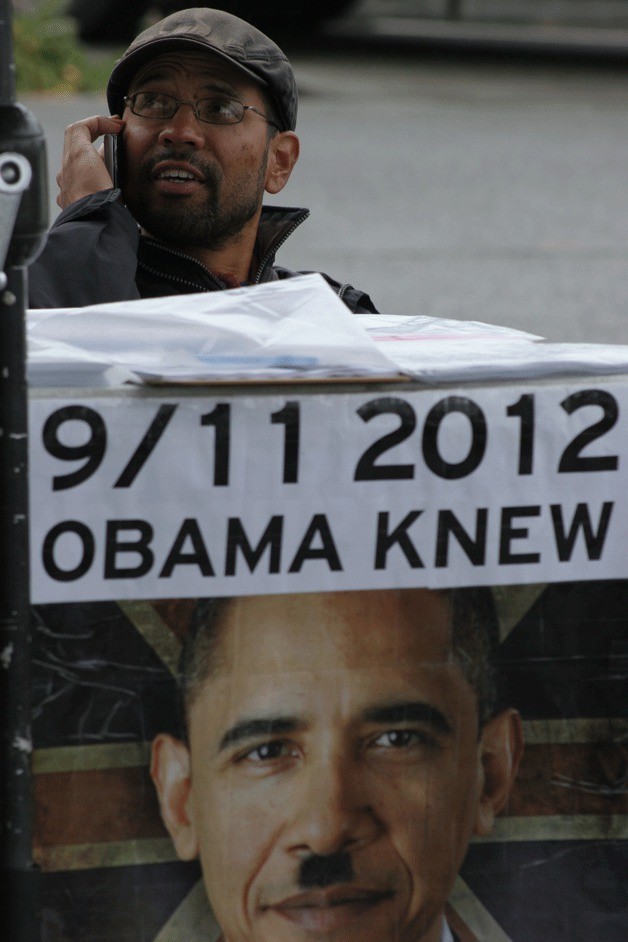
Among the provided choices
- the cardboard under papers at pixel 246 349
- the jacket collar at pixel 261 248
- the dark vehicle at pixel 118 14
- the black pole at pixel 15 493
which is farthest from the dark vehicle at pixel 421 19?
the black pole at pixel 15 493

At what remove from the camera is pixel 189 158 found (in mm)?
2518

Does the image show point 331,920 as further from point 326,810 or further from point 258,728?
point 258,728

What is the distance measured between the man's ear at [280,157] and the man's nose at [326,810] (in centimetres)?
132

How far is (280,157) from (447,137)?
9966 mm

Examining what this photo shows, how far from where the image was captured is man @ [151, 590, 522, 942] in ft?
5.53

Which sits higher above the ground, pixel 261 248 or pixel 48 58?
pixel 48 58

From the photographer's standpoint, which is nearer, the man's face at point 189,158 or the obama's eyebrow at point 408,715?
the obama's eyebrow at point 408,715

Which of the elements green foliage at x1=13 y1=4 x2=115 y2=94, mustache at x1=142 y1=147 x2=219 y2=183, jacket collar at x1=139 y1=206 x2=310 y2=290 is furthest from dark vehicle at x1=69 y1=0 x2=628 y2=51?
mustache at x1=142 y1=147 x2=219 y2=183

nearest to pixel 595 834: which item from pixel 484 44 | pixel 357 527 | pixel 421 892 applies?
pixel 421 892

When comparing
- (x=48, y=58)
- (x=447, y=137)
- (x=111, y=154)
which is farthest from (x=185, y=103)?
(x=48, y=58)

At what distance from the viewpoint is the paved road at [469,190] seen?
7441 millimetres

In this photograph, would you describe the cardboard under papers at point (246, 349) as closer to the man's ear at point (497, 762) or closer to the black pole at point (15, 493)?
the black pole at point (15, 493)

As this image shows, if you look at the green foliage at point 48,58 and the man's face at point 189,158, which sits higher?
the green foliage at point 48,58

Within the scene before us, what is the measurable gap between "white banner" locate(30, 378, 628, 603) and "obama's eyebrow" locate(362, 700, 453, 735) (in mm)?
144
